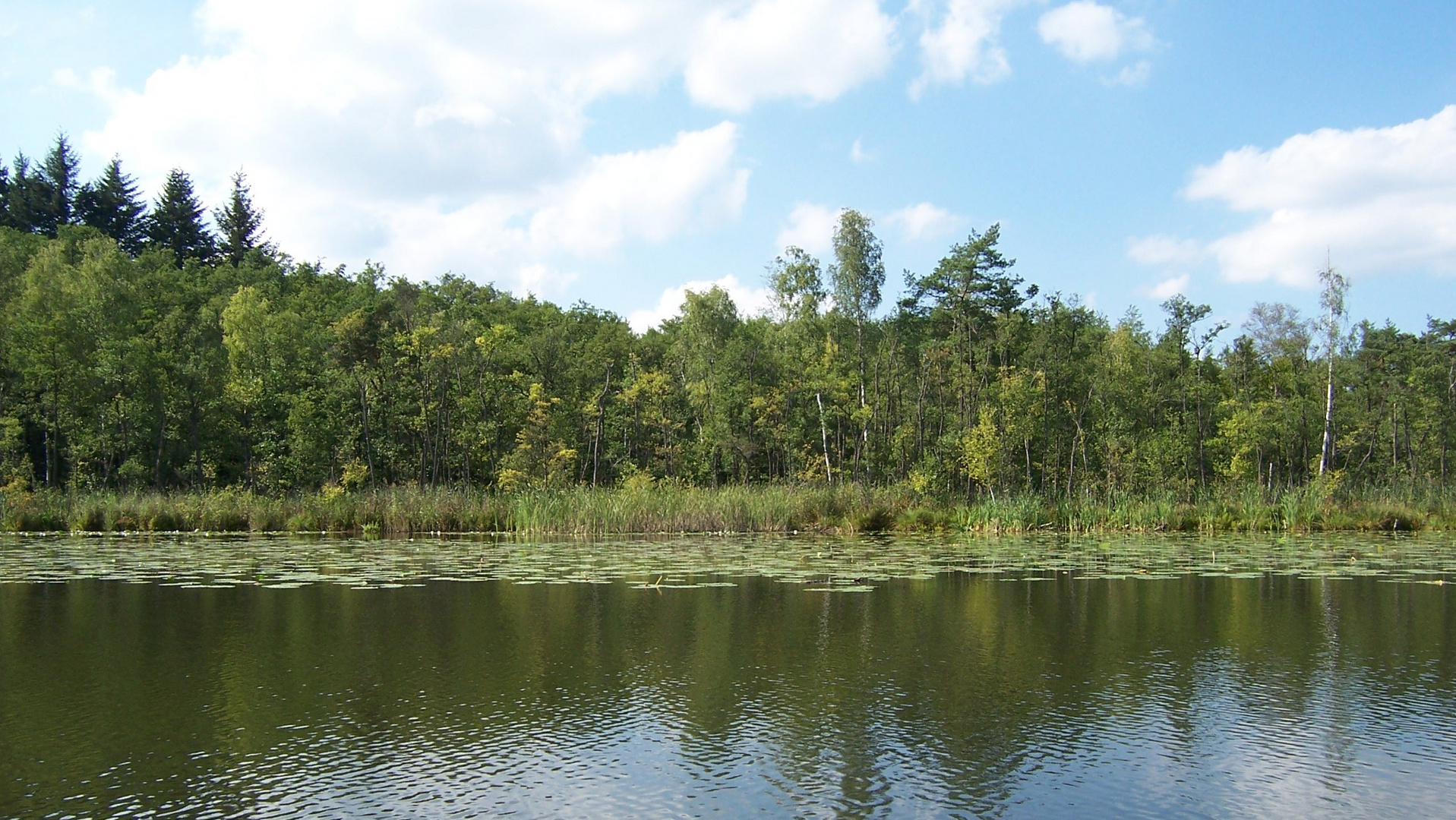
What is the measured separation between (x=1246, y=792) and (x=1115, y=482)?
1294 inches

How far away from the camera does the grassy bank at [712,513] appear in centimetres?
2641

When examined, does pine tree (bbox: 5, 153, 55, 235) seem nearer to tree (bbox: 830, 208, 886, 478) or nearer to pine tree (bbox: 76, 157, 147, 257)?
pine tree (bbox: 76, 157, 147, 257)

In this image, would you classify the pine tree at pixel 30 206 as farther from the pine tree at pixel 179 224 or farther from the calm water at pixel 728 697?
the calm water at pixel 728 697

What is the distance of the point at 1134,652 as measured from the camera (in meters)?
8.95

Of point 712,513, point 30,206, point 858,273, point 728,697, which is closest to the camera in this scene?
point 728,697

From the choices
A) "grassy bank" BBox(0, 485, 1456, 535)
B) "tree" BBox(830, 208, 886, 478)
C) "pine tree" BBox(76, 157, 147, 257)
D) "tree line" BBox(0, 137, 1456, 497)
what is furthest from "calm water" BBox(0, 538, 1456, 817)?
"pine tree" BBox(76, 157, 147, 257)

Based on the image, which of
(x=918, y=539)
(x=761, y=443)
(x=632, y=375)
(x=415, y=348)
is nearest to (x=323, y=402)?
(x=415, y=348)

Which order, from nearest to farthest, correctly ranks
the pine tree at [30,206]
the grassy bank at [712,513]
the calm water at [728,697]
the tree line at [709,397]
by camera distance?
the calm water at [728,697]
the grassy bank at [712,513]
the tree line at [709,397]
the pine tree at [30,206]

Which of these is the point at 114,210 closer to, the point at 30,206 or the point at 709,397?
the point at 30,206

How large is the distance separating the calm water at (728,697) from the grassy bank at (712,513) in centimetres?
1178

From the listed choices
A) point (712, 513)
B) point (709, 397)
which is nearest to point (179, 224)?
point (709, 397)

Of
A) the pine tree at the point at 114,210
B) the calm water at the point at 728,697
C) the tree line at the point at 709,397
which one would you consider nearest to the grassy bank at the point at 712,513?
the tree line at the point at 709,397

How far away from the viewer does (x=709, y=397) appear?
44094mm

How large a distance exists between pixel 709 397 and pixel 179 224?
46.8m
